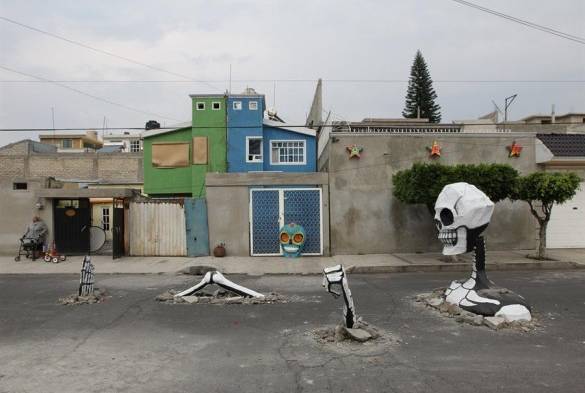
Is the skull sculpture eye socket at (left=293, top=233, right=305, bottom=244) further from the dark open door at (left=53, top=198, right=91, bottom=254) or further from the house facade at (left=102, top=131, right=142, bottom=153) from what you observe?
the house facade at (left=102, top=131, right=142, bottom=153)

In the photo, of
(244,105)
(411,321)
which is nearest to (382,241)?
(411,321)

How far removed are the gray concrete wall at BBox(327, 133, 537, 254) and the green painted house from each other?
14546 mm

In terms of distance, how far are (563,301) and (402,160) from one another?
8.02m

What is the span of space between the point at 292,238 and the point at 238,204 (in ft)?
7.43

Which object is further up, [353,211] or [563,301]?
[353,211]

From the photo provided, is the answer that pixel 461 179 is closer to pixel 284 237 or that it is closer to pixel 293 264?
pixel 293 264

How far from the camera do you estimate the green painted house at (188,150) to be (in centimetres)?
Answer: 2900

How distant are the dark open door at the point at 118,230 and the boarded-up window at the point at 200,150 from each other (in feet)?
42.3

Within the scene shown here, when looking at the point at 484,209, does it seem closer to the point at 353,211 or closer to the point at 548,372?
the point at 548,372

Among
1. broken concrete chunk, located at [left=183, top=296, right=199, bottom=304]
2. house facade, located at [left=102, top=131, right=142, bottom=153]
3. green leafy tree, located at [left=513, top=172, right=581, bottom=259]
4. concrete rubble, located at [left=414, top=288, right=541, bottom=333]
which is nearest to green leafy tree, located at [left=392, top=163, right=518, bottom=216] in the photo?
green leafy tree, located at [left=513, top=172, right=581, bottom=259]

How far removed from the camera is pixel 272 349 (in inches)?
240

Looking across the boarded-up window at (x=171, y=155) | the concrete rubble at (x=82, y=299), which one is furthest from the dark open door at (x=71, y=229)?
the boarded-up window at (x=171, y=155)

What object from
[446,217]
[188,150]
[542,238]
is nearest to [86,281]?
[446,217]

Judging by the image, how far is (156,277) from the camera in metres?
12.5
